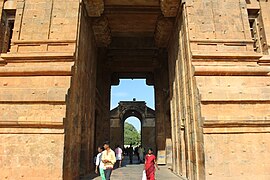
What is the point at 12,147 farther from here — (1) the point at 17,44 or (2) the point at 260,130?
(2) the point at 260,130

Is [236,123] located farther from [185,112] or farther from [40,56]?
[40,56]

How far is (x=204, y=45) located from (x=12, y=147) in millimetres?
8320

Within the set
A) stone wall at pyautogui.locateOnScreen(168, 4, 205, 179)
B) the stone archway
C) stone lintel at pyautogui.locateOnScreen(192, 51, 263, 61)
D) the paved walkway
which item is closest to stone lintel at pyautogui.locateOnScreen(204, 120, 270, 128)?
stone wall at pyautogui.locateOnScreen(168, 4, 205, 179)

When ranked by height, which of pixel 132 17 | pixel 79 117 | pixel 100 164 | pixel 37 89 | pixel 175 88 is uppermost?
pixel 132 17

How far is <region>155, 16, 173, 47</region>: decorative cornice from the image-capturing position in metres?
13.4

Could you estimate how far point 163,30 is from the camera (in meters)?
14.2

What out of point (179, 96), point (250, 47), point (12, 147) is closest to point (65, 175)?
point (12, 147)

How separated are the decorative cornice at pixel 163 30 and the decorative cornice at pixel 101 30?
10.3 ft

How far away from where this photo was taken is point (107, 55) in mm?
19422

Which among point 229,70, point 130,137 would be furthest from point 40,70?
point 130,137

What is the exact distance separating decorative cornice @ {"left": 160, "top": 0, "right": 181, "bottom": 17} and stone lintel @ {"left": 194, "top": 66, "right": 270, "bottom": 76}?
403 cm

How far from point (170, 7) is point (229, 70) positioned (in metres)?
4.60

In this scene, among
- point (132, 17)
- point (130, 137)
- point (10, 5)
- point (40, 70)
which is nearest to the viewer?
point (40, 70)

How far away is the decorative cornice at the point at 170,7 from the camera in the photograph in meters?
11.5
